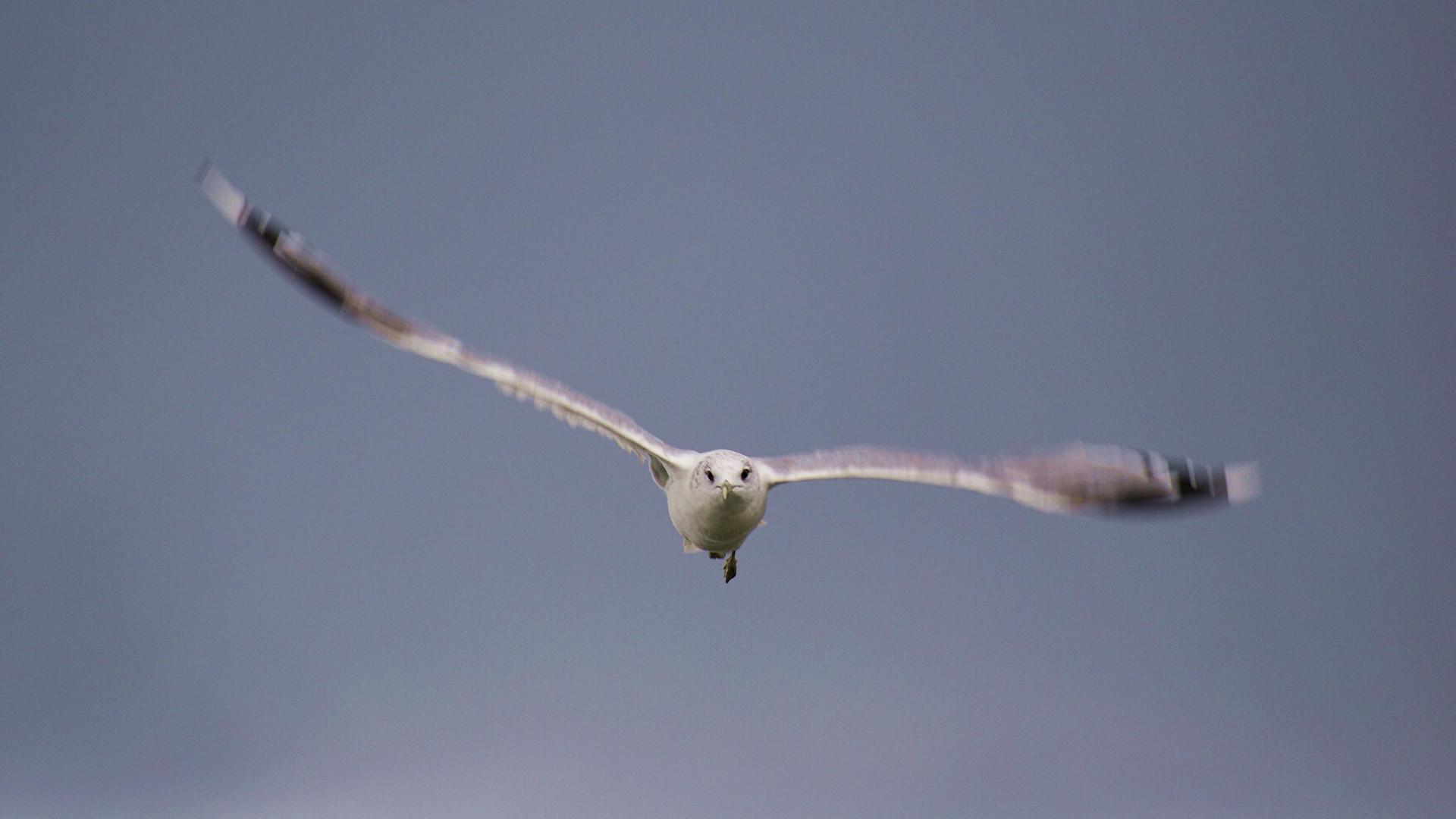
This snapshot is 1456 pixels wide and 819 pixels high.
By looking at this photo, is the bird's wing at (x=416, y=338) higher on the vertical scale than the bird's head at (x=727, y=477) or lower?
higher

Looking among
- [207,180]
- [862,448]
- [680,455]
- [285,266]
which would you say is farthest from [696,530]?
[207,180]

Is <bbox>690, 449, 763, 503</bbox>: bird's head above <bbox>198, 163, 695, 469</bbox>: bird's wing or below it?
below

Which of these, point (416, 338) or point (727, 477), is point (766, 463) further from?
point (416, 338)

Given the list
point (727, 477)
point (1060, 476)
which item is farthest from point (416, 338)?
point (1060, 476)
